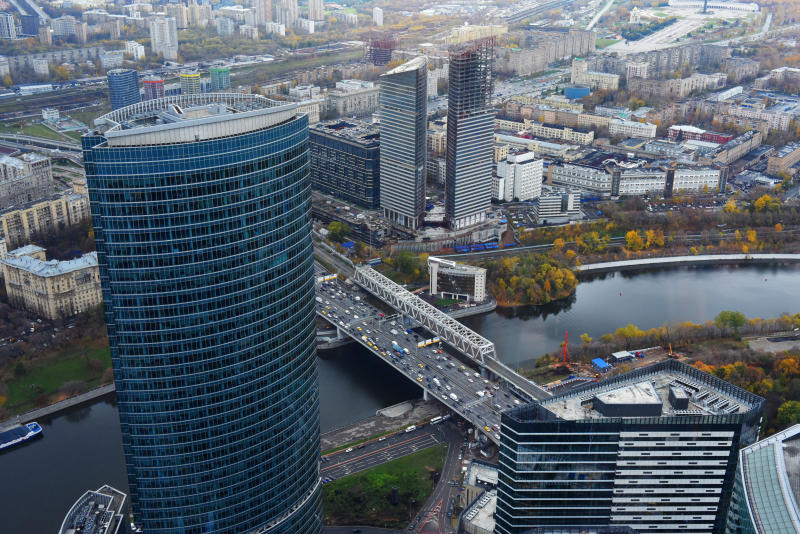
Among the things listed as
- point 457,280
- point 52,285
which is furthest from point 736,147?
point 52,285

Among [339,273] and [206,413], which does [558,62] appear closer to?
[339,273]

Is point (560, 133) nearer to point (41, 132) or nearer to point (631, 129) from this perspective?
point (631, 129)

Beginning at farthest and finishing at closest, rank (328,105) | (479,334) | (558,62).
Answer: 1. (558,62)
2. (328,105)
3. (479,334)

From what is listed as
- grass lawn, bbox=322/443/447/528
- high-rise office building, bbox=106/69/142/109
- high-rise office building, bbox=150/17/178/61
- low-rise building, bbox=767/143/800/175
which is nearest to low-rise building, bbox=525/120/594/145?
low-rise building, bbox=767/143/800/175

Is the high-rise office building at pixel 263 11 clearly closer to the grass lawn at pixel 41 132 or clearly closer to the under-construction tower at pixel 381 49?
the under-construction tower at pixel 381 49

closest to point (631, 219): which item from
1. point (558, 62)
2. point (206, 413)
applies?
point (206, 413)
